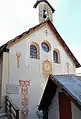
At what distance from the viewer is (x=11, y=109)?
464 inches

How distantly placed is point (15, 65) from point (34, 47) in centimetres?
254

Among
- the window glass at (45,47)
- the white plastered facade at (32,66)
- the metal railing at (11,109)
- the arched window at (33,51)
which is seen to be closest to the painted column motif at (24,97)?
the white plastered facade at (32,66)

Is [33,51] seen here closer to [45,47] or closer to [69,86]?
[45,47]

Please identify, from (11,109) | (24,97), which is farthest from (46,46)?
(11,109)

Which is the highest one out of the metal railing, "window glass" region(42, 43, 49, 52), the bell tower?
the bell tower

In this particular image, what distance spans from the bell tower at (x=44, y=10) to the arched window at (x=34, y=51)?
3649mm

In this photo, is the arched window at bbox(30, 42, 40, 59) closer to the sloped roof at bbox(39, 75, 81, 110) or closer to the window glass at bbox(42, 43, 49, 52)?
the window glass at bbox(42, 43, 49, 52)

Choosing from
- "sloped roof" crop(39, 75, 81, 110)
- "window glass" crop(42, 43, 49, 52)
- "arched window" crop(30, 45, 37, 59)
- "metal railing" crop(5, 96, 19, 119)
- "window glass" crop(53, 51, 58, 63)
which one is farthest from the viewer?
"window glass" crop(53, 51, 58, 63)

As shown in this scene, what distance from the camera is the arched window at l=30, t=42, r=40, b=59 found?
15.2 m

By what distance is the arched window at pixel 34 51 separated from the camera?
1524cm

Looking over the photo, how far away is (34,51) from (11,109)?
5244mm

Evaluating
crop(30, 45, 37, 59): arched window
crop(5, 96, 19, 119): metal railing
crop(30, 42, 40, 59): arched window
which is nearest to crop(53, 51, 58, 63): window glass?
crop(30, 42, 40, 59): arched window

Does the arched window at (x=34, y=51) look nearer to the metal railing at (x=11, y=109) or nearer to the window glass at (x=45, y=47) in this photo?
the window glass at (x=45, y=47)

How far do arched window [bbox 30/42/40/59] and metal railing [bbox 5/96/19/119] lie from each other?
4093 millimetres
